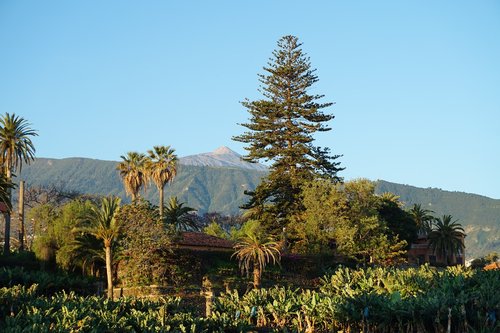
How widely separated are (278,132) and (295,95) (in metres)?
4.86

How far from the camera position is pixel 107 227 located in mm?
44344

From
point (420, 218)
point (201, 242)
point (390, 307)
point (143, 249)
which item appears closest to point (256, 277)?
point (201, 242)

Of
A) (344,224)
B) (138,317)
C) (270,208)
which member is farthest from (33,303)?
(270,208)

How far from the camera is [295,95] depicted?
7481 centimetres

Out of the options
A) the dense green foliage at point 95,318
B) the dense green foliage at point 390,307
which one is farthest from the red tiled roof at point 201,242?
the dense green foliage at point 95,318

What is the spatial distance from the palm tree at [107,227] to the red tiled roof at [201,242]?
4.95 meters

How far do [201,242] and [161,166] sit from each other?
55.3 feet

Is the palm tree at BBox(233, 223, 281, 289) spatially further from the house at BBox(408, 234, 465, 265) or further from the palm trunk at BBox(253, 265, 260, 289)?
the house at BBox(408, 234, 465, 265)

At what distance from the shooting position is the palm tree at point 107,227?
44.1 metres

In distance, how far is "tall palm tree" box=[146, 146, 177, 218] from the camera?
6562 centimetres

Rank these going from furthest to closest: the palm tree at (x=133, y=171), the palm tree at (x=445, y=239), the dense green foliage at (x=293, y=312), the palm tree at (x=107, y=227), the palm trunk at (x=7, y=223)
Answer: the palm tree at (x=445, y=239) → the palm tree at (x=133, y=171) → the palm trunk at (x=7, y=223) → the palm tree at (x=107, y=227) → the dense green foliage at (x=293, y=312)

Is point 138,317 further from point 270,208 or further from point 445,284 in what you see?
point 270,208

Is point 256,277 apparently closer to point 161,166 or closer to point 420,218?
point 161,166

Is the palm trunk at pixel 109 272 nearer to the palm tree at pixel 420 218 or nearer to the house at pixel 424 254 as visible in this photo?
the house at pixel 424 254
